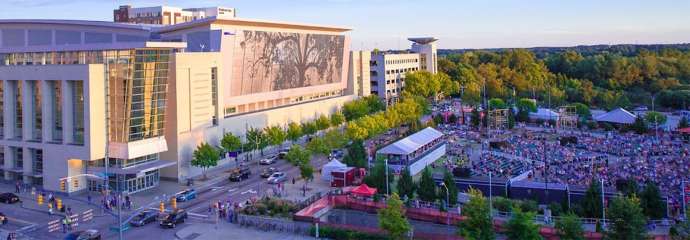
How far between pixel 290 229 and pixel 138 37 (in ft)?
95.0

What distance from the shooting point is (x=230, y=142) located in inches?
1767

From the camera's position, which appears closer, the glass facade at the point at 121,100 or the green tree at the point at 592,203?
the green tree at the point at 592,203

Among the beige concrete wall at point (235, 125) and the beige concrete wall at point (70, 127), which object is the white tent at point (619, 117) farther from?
the beige concrete wall at point (70, 127)

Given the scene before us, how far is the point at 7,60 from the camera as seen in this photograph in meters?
40.8

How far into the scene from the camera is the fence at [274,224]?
28.1 meters

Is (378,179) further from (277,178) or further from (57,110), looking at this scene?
(57,110)

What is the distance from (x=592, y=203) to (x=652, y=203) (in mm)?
2471

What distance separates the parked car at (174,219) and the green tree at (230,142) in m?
14.6

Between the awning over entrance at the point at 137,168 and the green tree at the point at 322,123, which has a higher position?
the green tree at the point at 322,123

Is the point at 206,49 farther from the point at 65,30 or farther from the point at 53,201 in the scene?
the point at 53,201

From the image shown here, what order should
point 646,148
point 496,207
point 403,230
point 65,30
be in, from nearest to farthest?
point 403,230, point 496,207, point 646,148, point 65,30

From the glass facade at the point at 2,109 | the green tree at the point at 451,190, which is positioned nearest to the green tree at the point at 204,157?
the glass facade at the point at 2,109

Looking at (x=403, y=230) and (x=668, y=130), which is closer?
(x=403, y=230)

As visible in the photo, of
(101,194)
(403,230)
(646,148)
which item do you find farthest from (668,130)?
(101,194)
